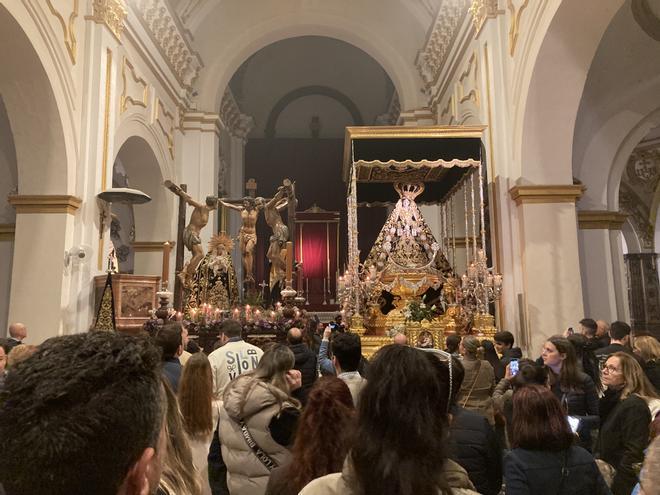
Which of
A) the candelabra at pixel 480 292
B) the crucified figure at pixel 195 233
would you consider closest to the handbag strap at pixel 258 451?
the candelabra at pixel 480 292

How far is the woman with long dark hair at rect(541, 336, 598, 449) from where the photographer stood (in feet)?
11.7

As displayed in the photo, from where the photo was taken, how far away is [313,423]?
1957mm

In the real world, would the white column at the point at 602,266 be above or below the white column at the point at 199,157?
below

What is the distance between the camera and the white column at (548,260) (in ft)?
26.6

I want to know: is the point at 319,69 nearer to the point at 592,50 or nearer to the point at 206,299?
the point at 206,299

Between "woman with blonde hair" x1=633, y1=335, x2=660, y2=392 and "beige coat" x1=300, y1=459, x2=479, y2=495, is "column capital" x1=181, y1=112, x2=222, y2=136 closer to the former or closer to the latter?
"woman with blonde hair" x1=633, y1=335, x2=660, y2=392

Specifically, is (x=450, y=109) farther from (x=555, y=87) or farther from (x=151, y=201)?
(x=151, y=201)

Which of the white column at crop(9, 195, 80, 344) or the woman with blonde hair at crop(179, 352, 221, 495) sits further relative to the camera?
the white column at crop(9, 195, 80, 344)

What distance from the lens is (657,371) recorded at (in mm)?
3973

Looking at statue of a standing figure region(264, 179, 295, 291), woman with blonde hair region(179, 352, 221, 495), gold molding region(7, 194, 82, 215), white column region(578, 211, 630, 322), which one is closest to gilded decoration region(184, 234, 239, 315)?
statue of a standing figure region(264, 179, 295, 291)

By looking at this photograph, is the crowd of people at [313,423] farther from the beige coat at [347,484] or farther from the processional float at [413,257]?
the processional float at [413,257]

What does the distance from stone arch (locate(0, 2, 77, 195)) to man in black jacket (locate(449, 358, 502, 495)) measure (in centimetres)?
764

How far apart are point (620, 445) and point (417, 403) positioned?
2.06 meters

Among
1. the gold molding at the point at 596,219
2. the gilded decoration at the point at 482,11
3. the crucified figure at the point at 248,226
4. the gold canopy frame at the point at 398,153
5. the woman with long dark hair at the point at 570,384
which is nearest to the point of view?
the woman with long dark hair at the point at 570,384
